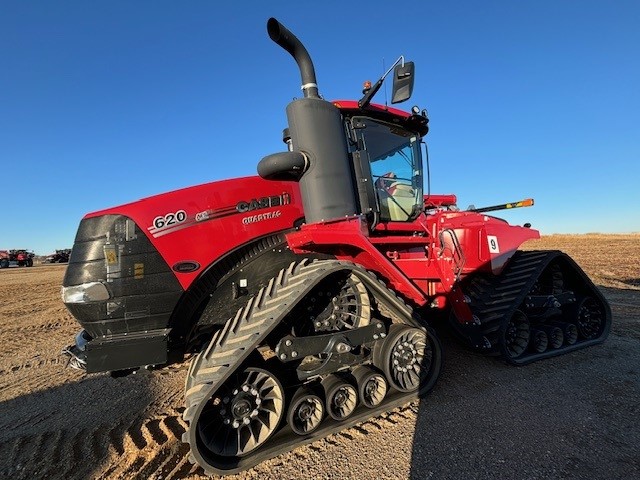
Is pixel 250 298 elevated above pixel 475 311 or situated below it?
above

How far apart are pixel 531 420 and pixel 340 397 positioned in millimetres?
1683

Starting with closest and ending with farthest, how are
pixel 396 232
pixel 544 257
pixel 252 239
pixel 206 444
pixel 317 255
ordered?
pixel 206 444
pixel 252 239
pixel 317 255
pixel 396 232
pixel 544 257

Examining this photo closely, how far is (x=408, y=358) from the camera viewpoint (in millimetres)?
3396

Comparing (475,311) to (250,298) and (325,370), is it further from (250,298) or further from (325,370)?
(250,298)

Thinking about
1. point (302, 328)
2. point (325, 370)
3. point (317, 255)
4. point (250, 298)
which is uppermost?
point (317, 255)

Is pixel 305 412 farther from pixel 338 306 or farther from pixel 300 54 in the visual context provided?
pixel 300 54

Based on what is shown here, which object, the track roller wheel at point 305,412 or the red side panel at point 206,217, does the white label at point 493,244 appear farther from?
the track roller wheel at point 305,412

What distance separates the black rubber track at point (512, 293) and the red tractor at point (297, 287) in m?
0.03

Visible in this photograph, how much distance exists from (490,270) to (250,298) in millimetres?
2860

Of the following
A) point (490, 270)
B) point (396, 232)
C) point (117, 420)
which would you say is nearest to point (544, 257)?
point (490, 270)

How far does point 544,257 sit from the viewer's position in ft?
15.4

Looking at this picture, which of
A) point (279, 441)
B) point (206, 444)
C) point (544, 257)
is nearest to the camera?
point (206, 444)

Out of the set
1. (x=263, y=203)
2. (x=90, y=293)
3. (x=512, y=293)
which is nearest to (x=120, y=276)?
(x=90, y=293)

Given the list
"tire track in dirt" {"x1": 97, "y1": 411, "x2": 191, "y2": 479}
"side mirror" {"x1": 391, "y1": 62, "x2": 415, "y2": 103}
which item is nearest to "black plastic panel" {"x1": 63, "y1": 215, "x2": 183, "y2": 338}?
"tire track in dirt" {"x1": 97, "y1": 411, "x2": 191, "y2": 479}
